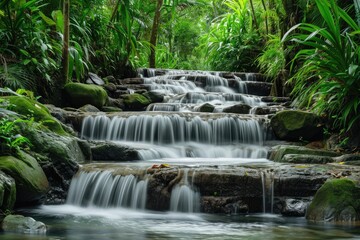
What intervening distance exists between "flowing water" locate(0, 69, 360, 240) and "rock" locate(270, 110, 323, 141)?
0.36 m

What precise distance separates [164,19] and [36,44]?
11.1 m

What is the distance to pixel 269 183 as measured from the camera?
4965 millimetres

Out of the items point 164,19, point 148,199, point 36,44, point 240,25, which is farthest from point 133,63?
point 148,199

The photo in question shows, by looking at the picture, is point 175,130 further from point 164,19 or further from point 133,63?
point 164,19

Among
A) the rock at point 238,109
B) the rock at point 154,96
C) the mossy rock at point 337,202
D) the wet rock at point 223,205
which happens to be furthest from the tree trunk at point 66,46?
the mossy rock at point 337,202

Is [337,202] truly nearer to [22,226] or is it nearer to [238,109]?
[22,226]

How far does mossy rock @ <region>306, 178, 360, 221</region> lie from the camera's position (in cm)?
431

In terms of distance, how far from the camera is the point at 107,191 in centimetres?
519

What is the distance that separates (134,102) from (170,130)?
248 centimetres

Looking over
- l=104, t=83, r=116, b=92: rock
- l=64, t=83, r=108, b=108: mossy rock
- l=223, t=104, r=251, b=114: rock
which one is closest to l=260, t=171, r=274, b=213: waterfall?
l=223, t=104, r=251, b=114: rock

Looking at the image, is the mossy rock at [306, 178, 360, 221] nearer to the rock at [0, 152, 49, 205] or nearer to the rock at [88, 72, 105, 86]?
the rock at [0, 152, 49, 205]

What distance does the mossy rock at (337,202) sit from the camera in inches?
170

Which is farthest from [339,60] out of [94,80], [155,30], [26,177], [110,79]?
[155,30]

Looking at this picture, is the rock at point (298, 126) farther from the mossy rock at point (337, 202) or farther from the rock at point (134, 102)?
the rock at point (134, 102)
